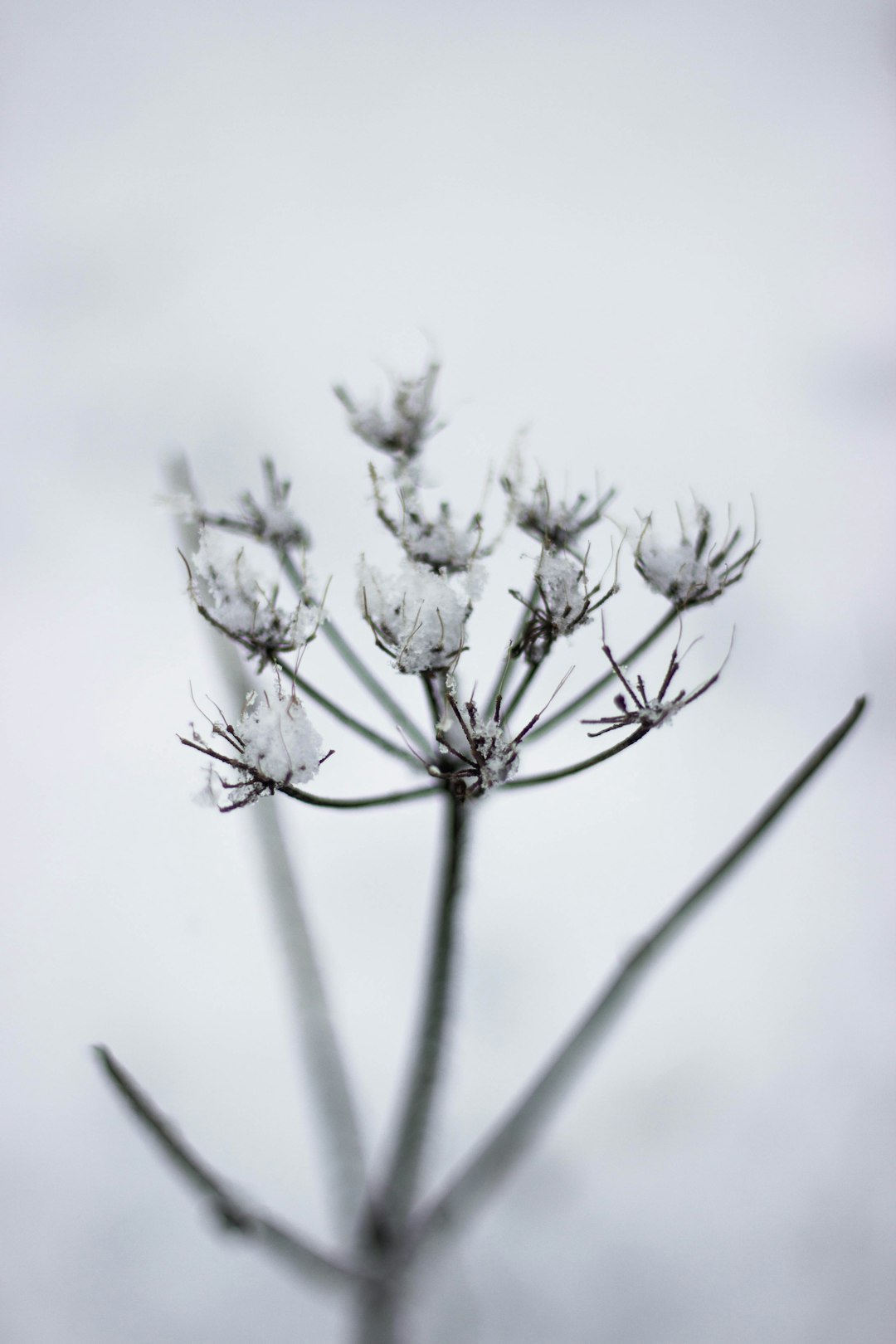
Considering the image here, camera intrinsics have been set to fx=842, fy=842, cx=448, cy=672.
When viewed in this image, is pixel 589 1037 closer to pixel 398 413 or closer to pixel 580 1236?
pixel 398 413

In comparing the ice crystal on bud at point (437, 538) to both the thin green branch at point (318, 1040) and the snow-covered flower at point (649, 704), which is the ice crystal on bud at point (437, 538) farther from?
the thin green branch at point (318, 1040)

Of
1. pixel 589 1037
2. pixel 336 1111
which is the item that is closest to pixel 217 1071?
pixel 336 1111

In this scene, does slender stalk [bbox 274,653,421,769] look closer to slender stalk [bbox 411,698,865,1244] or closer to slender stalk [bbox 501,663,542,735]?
slender stalk [bbox 501,663,542,735]

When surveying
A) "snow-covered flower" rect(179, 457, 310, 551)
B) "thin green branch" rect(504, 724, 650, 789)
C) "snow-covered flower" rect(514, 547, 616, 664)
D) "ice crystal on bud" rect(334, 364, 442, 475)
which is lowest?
"thin green branch" rect(504, 724, 650, 789)

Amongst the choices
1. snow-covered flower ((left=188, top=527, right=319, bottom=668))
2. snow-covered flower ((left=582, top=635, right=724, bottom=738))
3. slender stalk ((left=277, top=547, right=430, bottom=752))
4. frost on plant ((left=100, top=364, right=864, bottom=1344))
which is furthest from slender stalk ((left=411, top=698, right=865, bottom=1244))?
snow-covered flower ((left=188, top=527, right=319, bottom=668))

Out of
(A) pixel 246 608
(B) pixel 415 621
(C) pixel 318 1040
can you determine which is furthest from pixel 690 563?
(C) pixel 318 1040

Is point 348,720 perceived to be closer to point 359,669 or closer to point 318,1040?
point 359,669

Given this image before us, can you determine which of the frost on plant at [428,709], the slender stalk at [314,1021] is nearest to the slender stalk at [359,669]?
the frost on plant at [428,709]
